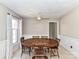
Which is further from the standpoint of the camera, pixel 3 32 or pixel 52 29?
pixel 52 29

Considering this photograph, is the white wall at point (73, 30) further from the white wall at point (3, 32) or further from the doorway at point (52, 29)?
the doorway at point (52, 29)

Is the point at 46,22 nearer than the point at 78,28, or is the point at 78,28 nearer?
the point at 78,28

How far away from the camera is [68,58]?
481cm

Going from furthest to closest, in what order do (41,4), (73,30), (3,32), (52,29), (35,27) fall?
(52,29) → (35,27) → (73,30) → (3,32) → (41,4)

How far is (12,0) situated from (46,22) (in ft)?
18.3

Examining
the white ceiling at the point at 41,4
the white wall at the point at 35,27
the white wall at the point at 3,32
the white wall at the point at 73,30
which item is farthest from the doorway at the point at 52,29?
the white wall at the point at 3,32

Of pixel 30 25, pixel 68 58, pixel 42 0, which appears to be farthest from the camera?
pixel 30 25

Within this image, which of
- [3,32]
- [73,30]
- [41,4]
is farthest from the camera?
[73,30]

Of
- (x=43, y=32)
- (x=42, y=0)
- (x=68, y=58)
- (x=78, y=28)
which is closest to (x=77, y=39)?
(x=78, y=28)

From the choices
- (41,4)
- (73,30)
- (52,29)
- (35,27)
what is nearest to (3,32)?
(41,4)

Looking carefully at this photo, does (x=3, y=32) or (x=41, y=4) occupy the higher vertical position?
(x=41, y=4)

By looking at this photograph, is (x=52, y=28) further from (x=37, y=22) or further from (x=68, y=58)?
(x=68, y=58)

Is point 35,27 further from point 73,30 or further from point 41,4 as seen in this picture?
point 41,4

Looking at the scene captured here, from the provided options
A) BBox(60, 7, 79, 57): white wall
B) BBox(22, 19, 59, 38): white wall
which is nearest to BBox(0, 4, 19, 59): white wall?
BBox(60, 7, 79, 57): white wall
